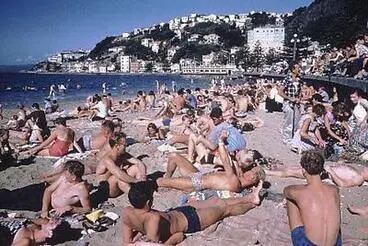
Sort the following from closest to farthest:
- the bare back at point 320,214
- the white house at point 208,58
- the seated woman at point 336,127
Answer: the bare back at point 320,214 < the seated woman at point 336,127 < the white house at point 208,58

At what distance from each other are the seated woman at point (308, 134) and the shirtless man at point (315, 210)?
4.90 metres

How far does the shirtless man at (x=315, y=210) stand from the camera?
3580 mm

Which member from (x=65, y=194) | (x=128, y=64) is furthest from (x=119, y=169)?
(x=128, y=64)

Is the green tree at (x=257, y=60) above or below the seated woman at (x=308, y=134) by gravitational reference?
above

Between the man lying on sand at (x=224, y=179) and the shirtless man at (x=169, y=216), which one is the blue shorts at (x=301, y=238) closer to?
the shirtless man at (x=169, y=216)

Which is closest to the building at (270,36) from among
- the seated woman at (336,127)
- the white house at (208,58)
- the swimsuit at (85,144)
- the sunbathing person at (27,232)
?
the white house at (208,58)

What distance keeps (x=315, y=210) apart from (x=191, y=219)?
1657 millimetres

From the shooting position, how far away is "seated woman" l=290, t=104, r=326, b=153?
848cm

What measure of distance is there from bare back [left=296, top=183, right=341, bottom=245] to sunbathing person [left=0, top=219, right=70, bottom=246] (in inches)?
107

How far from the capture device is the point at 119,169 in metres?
6.29

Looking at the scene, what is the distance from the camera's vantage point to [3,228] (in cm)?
450

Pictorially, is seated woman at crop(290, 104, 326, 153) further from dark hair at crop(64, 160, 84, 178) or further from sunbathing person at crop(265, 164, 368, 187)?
dark hair at crop(64, 160, 84, 178)

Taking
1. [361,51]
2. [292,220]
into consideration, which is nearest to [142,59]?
[361,51]

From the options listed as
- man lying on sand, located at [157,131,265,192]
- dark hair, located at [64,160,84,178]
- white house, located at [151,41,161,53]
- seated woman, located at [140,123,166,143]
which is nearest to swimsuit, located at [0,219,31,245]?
dark hair, located at [64,160,84,178]
